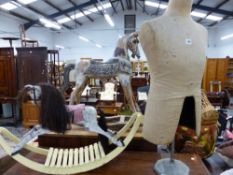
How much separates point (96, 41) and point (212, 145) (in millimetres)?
10336

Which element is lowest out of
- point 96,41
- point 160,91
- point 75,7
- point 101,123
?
point 101,123

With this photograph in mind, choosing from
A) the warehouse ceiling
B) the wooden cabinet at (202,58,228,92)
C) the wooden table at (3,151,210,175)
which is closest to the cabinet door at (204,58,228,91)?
the wooden cabinet at (202,58,228,92)

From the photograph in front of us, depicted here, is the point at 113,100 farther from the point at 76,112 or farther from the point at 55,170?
the point at 55,170

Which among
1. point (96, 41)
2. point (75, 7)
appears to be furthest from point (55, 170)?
point (96, 41)

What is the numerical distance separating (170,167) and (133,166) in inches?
8.1

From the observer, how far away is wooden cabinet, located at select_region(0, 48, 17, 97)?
178 inches

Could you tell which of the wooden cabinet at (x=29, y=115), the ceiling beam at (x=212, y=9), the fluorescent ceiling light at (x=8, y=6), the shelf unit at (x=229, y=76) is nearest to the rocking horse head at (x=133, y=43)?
the wooden cabinet at (x=29, y=115)

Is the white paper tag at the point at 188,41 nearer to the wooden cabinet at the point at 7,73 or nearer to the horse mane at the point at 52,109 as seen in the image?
the horse mane at the point at 52,109

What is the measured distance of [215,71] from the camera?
7895 mm

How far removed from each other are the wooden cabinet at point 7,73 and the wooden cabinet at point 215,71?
6.57 m

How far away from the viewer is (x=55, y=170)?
3.38 feet

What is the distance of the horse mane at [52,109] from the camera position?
1.02m

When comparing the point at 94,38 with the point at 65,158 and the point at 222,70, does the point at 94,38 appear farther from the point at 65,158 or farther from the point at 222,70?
the point at 65,158

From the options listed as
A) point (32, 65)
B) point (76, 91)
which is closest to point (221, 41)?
point (32, 65)
